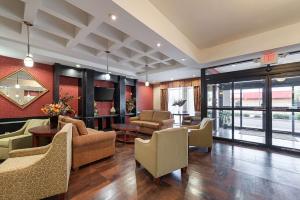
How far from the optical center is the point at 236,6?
2574mm

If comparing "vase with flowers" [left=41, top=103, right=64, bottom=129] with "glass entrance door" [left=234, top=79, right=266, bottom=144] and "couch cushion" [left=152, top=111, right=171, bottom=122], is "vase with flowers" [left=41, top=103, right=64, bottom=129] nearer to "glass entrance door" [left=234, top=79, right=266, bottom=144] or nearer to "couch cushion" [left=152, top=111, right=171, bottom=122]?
"couch cushion" [left=152, top=111, right=171, bottom=122]

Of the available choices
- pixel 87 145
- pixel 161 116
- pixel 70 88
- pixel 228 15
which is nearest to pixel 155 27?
pixel 228 15

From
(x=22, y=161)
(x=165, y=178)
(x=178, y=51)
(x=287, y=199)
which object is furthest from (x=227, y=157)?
(x=22, y=161)

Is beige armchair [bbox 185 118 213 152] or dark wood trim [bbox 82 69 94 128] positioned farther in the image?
dark wood trim [bbox 82 69 94 128]

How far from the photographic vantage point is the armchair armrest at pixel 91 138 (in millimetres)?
2770

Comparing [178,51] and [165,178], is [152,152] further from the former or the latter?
[178,51]

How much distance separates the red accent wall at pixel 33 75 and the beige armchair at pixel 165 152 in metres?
4.22

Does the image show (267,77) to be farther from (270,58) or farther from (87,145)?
(87,145)

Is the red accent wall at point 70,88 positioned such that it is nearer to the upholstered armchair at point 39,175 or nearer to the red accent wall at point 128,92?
the red accent wall at point 128,92

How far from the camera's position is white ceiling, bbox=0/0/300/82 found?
2414 mm

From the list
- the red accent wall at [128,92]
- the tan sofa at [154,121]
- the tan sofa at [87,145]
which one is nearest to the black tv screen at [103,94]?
the red accent wall at [128,92]

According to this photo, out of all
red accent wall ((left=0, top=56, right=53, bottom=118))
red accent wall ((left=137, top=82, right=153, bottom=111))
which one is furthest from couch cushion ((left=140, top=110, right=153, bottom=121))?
red accent wall ((left=0, top=56, right=53, bottom=118))

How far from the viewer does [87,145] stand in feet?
9.61

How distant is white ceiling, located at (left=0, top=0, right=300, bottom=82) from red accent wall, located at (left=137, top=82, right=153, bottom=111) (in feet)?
14.4
